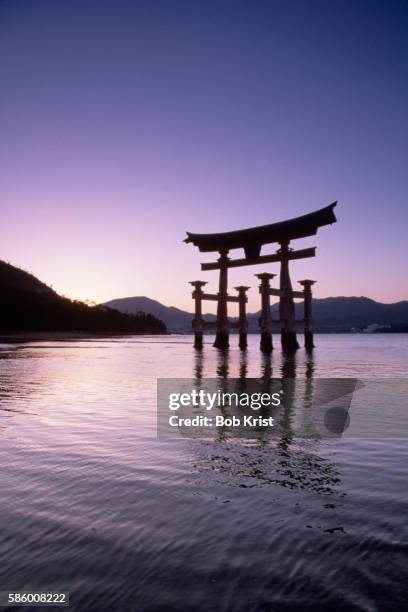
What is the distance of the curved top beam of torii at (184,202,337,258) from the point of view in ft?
67.4

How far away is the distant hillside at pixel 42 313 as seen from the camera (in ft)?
181

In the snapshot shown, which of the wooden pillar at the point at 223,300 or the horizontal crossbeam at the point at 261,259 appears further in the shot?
the wooden pillar at the point at 223,300

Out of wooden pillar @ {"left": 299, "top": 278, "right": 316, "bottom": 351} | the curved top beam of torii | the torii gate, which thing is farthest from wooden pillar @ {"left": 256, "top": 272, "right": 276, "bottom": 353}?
wooden pillar @ {"left": 299, "top": 278, "right": 316, "bottom": 351}

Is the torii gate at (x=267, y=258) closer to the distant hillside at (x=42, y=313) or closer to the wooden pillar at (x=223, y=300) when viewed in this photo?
the wooden pillar at (x=223, y=300)

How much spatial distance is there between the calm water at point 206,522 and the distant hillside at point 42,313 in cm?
5544

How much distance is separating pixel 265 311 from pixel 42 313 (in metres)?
41.9

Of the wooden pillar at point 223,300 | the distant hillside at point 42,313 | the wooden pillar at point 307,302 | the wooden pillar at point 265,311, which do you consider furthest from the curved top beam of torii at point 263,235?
the distant hillside at point 42,313

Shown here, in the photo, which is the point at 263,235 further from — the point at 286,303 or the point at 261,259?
the point at 286,303

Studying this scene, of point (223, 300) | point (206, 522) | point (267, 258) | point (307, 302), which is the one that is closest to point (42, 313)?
point (223, 300)

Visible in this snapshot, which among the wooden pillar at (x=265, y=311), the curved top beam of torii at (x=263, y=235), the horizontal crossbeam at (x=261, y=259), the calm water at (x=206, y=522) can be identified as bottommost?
the calm water at (x=206, y=522)

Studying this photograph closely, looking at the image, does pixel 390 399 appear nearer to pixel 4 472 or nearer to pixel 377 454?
pixel 377 454

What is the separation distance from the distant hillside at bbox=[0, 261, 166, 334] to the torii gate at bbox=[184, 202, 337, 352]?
35.6 metres

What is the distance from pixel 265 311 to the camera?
2477 centimetres

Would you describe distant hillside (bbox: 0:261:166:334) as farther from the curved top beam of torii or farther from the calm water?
the calm water
